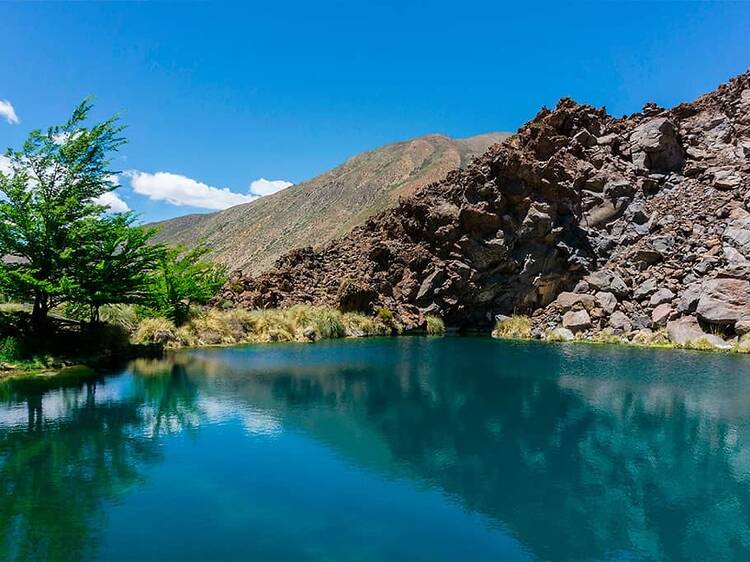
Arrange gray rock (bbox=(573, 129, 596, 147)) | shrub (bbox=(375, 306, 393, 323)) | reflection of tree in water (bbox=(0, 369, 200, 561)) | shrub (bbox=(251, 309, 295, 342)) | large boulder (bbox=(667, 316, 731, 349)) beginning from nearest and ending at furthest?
reflection of tree in water (bbox=(0, 369, 200, 561)) < large boulder (bbox=(667, 316, 731, 349)) < shrub (bbox=(251, 309, 295, 342)) < shrub (bbox=(375, 306, 393, 323)) < gray rock (bbox=(573, 129, 596, 147))

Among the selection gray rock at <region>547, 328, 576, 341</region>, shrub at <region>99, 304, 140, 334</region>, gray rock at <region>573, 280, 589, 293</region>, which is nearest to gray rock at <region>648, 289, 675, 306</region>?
gray rock at <region>573, 280, 589, 293</region>

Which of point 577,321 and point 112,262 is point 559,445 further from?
point 577,321

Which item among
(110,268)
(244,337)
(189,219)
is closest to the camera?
(110,268)

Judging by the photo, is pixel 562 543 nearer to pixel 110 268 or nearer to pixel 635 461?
pixel 635 461

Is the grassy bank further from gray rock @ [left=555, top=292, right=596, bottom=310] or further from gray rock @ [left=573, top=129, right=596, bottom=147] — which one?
gray rock @ [left=573, top=129, right=596, bottom=147]

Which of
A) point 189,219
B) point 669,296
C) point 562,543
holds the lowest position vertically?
point 562,543

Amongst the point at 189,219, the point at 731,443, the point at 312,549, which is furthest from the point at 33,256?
the point at 189,219

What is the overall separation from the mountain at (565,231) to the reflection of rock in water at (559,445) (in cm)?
1853

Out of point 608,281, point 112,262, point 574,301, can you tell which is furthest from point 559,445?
point 608,281

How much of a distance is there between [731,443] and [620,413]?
3248mm

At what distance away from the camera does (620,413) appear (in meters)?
15.6

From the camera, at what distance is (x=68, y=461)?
36.2ft

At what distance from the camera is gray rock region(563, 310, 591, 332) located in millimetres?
36875

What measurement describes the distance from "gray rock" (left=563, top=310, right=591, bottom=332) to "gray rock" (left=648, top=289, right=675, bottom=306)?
4.10m
